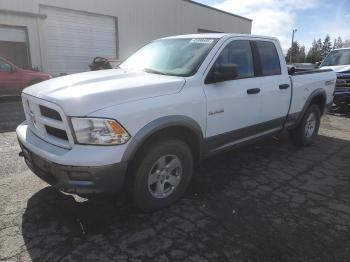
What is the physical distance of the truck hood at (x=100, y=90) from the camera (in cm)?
312

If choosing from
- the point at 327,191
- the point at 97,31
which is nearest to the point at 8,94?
the point at 97,31

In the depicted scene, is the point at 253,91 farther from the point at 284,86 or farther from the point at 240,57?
the point at 284,86

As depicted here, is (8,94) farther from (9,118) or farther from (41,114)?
(41,114)

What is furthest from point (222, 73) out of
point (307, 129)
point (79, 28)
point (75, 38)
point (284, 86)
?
point (79, 28)

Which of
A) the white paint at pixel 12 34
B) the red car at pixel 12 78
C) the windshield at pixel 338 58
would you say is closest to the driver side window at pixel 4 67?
the red car at pixel 12 78

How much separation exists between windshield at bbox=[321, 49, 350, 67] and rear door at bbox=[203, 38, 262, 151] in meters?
8.23

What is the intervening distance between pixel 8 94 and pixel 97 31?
9330 millimetres

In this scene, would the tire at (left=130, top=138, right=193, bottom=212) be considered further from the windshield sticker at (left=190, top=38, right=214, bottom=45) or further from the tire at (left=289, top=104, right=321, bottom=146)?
the tire at (left=289, top=104, right=321, bottom=146)

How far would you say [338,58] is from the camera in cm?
1191

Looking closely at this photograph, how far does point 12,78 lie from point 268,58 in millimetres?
10019

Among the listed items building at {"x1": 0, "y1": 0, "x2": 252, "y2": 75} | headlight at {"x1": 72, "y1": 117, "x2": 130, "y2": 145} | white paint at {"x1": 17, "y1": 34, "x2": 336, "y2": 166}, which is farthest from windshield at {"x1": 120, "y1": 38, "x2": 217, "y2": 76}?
building at {"x1": 0, "y1": 0, "x2": 252, "y2": 75}

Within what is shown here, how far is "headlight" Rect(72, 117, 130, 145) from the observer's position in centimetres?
306

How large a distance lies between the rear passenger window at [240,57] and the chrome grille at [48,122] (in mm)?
2025

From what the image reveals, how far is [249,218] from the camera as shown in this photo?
12.1 feet
